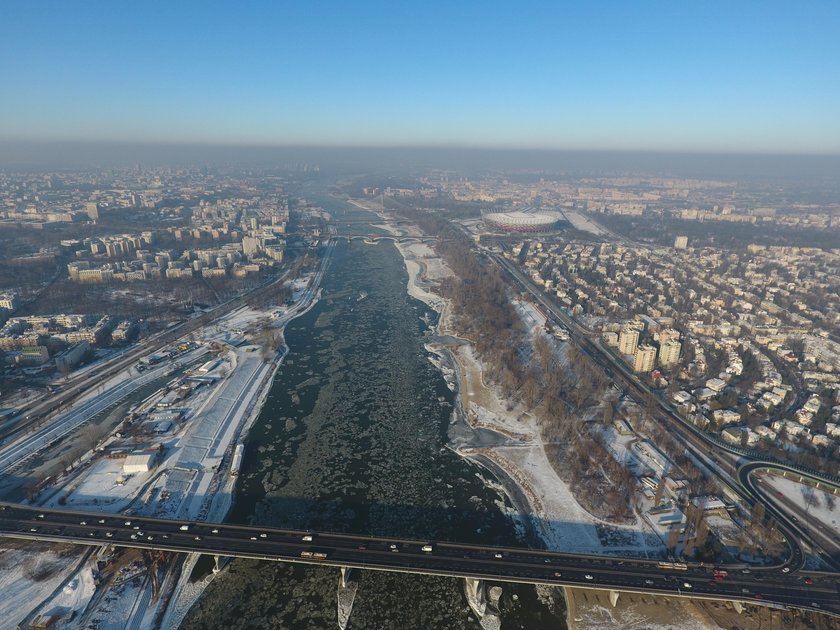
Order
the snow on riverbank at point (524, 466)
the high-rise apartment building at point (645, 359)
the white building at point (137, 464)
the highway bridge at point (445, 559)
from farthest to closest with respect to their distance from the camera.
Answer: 1. the high-rise apartment building at point (645, 359)
2. the white building at point (137, 464)
3. the snow on riverbank at point (524, 466)
4. the highway bridge at point (445, 559)

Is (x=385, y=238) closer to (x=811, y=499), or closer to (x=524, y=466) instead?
(x=524, y=466)

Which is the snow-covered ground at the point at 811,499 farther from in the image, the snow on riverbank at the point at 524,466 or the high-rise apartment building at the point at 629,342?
the high-rise apartment building at the point at 629,342

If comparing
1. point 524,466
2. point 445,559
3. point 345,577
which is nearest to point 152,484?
point 345,577

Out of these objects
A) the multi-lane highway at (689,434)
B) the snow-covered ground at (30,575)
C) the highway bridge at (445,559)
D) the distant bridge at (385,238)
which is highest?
the highway bridge at (445,559)

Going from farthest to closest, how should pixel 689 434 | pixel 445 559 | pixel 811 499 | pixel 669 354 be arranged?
pixel 669 354, pixel 689 434, pixel 811 499, pixel 445 559

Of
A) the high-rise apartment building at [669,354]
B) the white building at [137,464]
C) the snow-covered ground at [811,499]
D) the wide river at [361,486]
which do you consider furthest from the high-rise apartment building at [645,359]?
the white building at [137,464]

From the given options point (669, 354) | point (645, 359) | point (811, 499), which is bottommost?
point (811, 499)

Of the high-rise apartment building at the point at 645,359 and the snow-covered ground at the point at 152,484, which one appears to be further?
the high-rise apartment building at the point at 645,359
